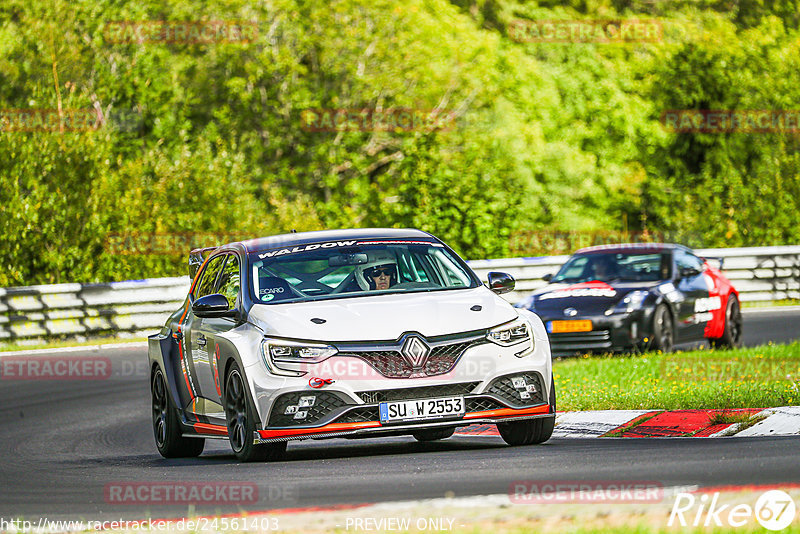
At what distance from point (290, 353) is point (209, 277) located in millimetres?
2573

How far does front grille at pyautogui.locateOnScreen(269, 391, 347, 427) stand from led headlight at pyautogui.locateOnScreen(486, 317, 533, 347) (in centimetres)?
116

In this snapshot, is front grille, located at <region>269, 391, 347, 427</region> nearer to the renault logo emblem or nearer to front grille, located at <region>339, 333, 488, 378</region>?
front grille, located at <region>339, 333, 488, 378</region>

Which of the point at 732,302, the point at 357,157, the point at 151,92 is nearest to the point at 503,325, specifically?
the point at 732,302

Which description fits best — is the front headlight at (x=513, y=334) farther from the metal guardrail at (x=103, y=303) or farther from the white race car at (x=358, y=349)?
the metal guardrail at (x=103, y=303)

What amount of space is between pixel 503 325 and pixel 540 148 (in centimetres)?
3986

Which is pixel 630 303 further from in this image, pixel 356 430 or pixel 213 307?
pixel 356 430

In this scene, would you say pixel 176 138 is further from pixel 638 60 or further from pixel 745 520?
pixel 745 520

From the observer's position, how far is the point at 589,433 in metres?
11.7

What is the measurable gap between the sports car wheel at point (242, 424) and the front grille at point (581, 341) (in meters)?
8.41

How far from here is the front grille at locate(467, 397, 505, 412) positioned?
31.9 feet

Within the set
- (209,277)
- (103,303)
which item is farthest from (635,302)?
(103,303)

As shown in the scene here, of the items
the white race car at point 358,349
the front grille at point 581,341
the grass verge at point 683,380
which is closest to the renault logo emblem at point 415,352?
the white race car at point 358,349

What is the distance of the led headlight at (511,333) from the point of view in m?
9.84

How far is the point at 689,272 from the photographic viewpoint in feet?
63.1
